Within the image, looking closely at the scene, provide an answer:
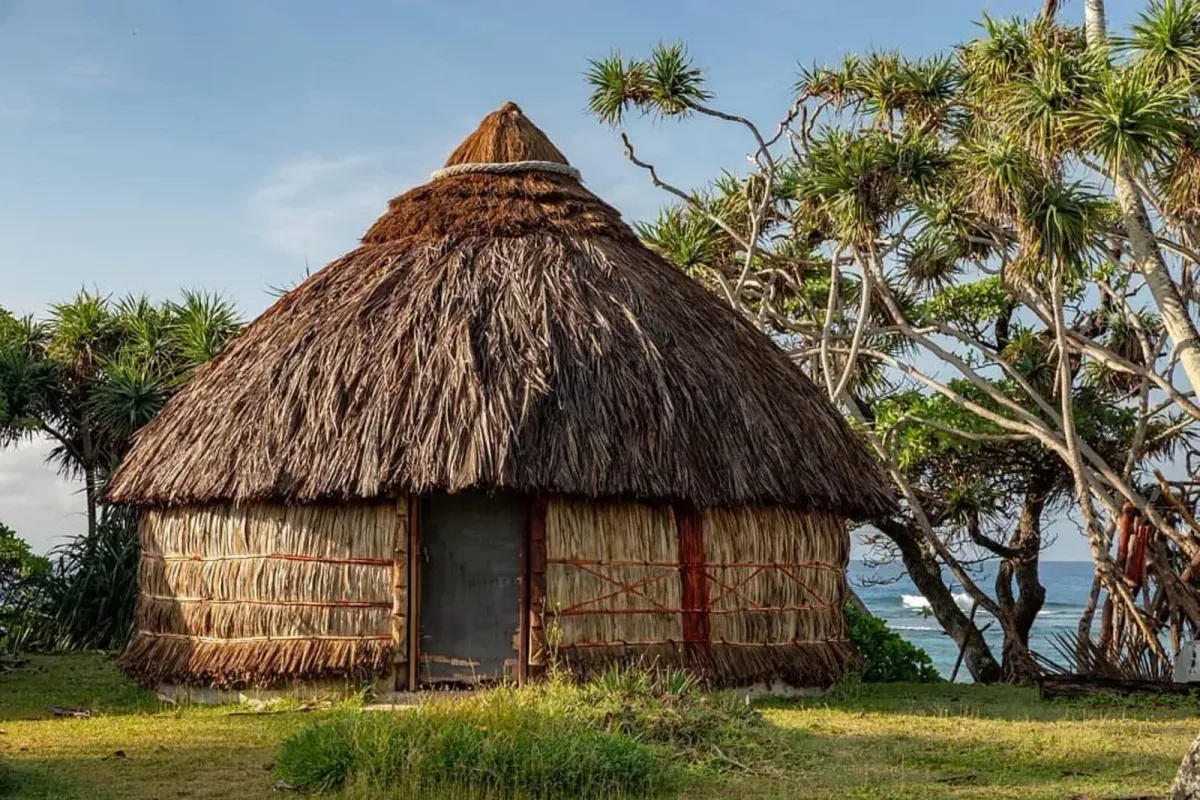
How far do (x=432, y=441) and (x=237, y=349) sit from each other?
3263 mm

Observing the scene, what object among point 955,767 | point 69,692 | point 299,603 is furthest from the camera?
point 69,692

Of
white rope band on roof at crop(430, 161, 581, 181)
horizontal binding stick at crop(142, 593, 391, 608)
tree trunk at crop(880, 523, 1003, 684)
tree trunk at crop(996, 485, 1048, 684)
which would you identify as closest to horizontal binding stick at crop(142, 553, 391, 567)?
horizontal binding stick at crop(142, 593, 391, 608)

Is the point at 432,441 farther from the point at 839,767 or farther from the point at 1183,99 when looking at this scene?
the point at 1183,99

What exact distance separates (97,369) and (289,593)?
1198 cm

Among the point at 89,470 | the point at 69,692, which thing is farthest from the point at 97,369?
the point at 69,692

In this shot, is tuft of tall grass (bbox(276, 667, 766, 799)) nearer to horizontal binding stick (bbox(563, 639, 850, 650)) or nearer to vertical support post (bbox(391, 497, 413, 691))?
horizontal binding stick (bbox(563, 639, 850, 650))

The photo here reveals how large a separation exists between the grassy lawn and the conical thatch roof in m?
1.84

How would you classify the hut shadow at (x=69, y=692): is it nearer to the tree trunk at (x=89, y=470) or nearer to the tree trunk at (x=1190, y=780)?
the tree trunk at (x=89, y=470)

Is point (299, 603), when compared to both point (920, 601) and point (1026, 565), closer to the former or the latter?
point (1026, 565)

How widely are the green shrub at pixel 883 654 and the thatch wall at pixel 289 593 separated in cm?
619

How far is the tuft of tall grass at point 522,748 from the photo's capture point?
812 cm

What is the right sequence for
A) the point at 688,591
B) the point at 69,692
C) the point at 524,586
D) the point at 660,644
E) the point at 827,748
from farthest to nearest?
the point at 69,692 < the point at 688,591 < the point at 660,644 < the point at 524,586 < the point at 827,748

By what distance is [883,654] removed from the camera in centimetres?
1620

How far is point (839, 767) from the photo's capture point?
30.3ft
